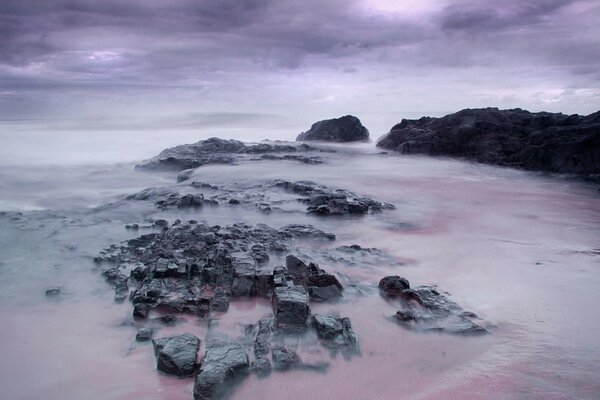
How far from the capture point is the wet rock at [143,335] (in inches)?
172

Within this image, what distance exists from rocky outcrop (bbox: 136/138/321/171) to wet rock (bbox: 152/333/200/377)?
10510 mm

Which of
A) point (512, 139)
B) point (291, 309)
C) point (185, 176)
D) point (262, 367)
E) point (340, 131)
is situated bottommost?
point (262, 367)

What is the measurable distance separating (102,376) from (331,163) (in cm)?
1445

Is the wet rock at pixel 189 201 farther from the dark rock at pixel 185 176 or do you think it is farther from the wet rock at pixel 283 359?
the wet rock at pixel 283 359


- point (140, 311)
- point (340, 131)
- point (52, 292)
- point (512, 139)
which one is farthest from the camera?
point (340, 131)

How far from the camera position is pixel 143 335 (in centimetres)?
438

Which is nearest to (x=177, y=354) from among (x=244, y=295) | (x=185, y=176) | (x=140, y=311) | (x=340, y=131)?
(x=140, y=311)

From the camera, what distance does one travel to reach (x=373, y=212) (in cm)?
984

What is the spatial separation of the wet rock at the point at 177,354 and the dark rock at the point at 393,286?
94.2 inches

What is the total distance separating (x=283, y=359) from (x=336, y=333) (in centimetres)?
66

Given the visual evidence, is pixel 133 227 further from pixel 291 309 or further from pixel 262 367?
pixel 262 367

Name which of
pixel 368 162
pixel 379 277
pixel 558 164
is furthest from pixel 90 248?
pixel 558 164

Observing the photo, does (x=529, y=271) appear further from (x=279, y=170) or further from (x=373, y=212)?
(x=279, y=170)

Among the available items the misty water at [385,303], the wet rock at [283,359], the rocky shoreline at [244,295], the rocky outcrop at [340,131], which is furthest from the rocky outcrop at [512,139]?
the wet rock at [283,359]
